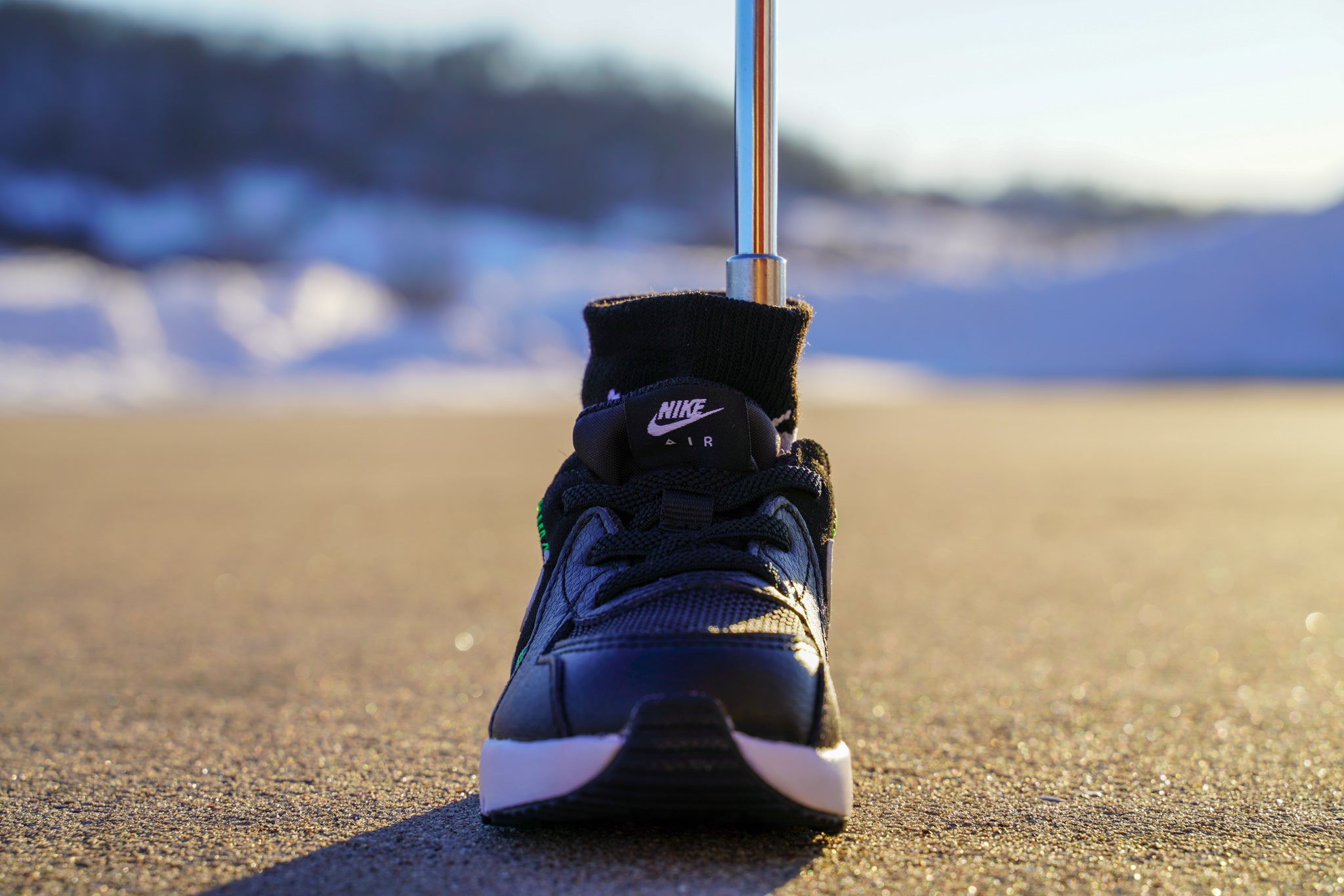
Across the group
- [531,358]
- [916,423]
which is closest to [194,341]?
[531,358]

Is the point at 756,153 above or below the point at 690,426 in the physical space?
above

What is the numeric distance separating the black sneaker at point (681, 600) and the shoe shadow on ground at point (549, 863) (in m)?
0.02

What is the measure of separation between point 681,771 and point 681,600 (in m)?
0.09

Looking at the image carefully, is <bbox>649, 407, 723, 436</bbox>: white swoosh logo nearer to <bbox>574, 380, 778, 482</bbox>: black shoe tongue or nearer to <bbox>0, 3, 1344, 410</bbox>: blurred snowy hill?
<bbox>574, 380, 778, 482</bbox>: black shoe tongue

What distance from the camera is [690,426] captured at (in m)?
0.53

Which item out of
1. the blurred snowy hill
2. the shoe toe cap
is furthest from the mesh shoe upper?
the blurred snowy hill

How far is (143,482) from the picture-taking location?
6.09 feet

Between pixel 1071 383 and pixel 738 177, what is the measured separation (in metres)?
5.56

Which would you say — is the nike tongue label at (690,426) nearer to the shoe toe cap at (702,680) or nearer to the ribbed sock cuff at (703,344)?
the ribbed sock cuff at (703,344)

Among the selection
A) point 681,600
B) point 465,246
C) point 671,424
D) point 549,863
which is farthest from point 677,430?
point 465,246

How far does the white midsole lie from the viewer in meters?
0.39

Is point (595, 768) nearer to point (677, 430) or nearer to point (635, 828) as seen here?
point (635, 828)

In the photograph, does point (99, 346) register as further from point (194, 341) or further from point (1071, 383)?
point (1071, 383)

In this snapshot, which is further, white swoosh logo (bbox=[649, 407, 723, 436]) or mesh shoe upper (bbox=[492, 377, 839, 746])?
white swoosh logo (bbox=[649, 407, 723, 436])
